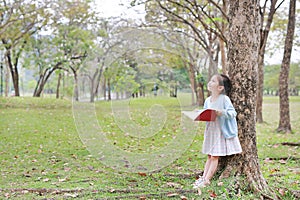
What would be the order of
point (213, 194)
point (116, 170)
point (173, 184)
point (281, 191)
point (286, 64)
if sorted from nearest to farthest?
point (213, 194), point (281, 191), point (173, 184), point (116, 170), point (286, 64)

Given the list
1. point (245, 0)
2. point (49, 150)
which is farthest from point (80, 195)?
point (49, 150)

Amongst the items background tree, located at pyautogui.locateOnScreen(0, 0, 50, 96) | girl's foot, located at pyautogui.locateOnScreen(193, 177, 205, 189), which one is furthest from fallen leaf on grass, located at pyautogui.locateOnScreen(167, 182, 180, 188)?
background tree, located at pyautogui.locateOnScreen(0, 0, 50, 96)

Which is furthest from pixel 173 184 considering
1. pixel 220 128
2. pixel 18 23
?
pixel 18 23

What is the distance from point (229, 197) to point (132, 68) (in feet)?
7.64

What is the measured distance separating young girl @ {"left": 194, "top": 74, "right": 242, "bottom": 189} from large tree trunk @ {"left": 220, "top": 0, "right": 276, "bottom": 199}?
144 millimetres

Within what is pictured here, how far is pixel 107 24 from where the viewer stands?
2092 cm

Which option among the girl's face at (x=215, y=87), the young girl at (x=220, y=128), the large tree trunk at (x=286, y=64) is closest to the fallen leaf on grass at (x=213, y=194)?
the young girl at (x=220, y=128)

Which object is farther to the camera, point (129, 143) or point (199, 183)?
point (129, 143)

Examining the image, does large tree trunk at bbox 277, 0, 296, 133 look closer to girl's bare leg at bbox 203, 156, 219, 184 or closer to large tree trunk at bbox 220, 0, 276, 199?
large tree trunk at bbox 220, 0, 276, 199

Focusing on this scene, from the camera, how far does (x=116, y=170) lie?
Result: 5.68m

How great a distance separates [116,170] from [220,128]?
2.41m

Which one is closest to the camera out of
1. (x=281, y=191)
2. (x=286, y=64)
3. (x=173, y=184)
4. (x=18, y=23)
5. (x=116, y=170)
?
(x=281, y=191)

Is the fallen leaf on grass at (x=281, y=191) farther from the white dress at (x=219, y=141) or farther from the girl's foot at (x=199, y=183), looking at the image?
the girl's foot at (x=199, y=183)

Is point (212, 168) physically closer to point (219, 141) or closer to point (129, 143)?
point (219, 141)
